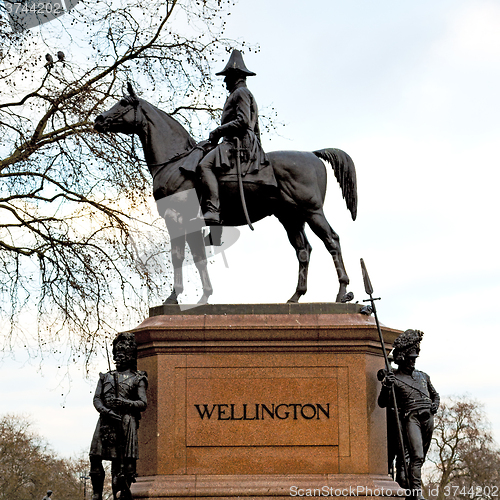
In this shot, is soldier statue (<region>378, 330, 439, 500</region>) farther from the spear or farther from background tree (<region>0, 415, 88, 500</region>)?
background tree (<region>0, 415, 88, 500</region>)

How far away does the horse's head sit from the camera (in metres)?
13.2

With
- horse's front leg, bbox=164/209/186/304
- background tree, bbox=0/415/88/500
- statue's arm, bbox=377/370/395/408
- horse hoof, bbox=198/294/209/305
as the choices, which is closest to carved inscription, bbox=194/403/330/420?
statue's arm, bbox=377/370/395/408

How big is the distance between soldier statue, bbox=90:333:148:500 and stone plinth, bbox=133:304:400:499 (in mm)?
260

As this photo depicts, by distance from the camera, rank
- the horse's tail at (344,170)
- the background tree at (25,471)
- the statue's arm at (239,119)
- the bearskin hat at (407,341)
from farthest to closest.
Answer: the background tree at (25,471) < the horse's tail at (344,170) < the statue's arm at (239,119) < the bearskin hat at (407,341)

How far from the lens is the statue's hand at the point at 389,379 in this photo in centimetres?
1098

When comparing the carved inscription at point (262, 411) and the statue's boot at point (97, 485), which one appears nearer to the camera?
the carved inscription at point (262, 411)

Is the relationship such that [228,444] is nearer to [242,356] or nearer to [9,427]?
[242,356]

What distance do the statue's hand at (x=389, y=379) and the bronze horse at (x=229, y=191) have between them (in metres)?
1.50

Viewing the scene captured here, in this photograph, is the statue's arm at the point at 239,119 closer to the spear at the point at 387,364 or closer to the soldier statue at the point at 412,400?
the spear at the point at 387,364

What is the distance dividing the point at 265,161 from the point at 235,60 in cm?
153

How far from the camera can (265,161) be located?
12750 mm

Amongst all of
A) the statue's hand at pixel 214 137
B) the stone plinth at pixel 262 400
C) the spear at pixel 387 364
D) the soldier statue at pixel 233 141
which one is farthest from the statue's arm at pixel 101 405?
the statue's hand at pixel 214 137

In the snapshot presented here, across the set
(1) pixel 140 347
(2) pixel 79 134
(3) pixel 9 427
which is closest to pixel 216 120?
(2) pixel 79 134

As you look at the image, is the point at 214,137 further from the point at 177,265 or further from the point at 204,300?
the point at 204,300
